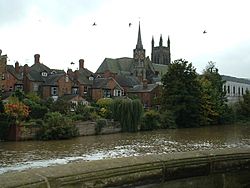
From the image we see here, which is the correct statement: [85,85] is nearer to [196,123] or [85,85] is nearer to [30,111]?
[196,123]

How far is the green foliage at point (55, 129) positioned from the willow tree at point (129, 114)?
9.63 m

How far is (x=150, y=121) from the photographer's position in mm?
52219

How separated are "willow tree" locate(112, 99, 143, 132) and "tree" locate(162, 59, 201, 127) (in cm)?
911

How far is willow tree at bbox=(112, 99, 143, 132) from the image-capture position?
48906 mm

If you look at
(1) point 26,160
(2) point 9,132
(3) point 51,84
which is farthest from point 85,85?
(1) point 26,160

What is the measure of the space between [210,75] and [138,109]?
2799 cm

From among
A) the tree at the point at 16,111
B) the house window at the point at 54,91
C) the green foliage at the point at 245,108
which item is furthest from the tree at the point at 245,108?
the tree at the point at 16,111

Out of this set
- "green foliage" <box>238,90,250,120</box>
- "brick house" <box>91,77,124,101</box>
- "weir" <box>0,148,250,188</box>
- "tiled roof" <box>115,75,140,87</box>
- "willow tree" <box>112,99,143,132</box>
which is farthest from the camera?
"tiled roof" <box>115,75,140,87</box>

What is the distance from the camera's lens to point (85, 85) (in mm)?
71125

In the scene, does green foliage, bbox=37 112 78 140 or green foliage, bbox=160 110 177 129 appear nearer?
green foliage, bbox=37 112 78 140

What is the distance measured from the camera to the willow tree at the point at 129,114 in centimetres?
4891

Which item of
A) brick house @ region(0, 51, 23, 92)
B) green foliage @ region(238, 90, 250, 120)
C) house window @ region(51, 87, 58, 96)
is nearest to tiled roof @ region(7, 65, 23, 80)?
brick house @ region(0, 51, 23, 92)

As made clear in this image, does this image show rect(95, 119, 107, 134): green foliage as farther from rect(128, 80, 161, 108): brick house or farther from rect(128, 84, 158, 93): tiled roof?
rect(128, 84, 158, 93): tiled roof

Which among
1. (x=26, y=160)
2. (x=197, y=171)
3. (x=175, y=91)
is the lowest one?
(x=26, y=160)
